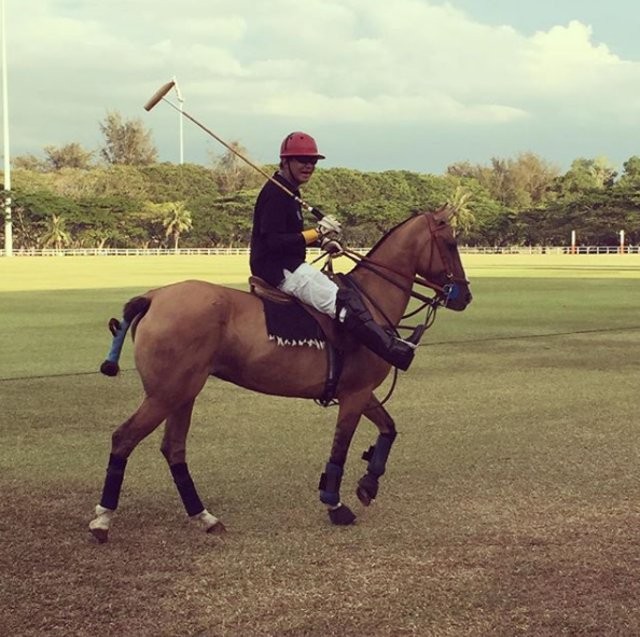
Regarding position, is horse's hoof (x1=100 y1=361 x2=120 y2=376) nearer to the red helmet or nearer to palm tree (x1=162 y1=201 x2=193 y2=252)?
the red helmet

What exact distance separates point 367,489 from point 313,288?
58.7 inches

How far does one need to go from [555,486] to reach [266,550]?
8.46 ft

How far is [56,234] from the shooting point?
105500 millimetres

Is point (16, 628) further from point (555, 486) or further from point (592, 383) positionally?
point (592, 383)

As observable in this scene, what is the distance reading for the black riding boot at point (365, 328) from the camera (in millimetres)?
5777

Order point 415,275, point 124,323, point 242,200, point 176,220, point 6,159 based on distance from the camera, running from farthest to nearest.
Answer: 1. point 242,200
2. point 176,220
3. point 6,159
4. point 415,275
5. point 124,323

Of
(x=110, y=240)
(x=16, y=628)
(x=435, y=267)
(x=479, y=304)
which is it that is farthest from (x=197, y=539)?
(x=110, y=240)

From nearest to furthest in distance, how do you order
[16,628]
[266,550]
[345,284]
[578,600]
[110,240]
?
[16,628] → [578,600] → [266,550] → [345,284] → [110,240]

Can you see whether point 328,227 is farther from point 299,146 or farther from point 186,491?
point 186,491

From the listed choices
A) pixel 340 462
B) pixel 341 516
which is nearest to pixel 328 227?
pixel 340 462

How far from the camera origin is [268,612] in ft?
14.4

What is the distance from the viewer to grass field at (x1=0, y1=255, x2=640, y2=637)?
4410 millimetres

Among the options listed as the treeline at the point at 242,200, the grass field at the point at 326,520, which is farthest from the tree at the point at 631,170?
the grass field at the point at 326,520

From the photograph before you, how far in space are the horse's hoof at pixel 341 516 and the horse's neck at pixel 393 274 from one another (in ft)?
4.52
